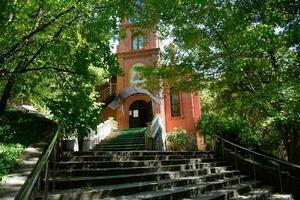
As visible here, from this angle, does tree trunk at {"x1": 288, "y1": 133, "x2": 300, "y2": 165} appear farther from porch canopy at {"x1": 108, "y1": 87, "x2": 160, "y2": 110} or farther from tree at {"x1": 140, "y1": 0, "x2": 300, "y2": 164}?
porch canopy at {"x1": 108, "y1": 87, "x2": 160, "y2": 110}

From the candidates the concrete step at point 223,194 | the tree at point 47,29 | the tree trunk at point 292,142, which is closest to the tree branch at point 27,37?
the tree at point 47,29

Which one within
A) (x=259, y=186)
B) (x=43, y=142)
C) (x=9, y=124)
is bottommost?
(x=259, y=186)

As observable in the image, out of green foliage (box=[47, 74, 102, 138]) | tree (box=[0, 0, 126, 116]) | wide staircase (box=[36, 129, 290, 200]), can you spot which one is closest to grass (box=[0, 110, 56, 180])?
green foliage (box=[47, 74, 102, 138])

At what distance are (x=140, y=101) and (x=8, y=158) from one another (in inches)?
760

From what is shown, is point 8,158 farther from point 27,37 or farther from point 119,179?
point 27,37

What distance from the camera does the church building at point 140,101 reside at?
2403 centimetres

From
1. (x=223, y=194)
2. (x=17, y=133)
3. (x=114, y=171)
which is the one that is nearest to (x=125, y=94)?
(x=17, y=133)

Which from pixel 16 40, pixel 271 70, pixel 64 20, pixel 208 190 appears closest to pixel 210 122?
pixel 271 70

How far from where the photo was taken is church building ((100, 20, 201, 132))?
24.0 m

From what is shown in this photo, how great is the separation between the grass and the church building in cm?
1202

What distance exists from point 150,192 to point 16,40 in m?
5.61

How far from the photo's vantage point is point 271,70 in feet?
36.7

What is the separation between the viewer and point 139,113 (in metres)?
25.5

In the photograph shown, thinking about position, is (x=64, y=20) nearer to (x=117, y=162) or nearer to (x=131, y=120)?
(x=117, y=162)
